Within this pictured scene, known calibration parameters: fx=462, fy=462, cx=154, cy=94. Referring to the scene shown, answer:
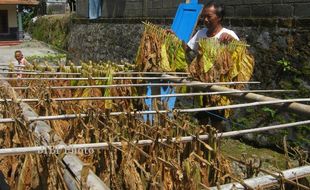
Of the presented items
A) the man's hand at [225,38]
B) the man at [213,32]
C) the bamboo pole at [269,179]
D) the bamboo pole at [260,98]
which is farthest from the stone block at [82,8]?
the bamboo pole at [269,179]

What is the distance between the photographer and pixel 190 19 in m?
7.78

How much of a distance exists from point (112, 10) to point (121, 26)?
4.16 ft

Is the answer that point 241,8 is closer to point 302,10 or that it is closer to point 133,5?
point 302,10

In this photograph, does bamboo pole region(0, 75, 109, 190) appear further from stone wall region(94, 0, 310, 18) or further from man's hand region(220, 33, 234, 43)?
stone wall region(94, 0, 310, 18)

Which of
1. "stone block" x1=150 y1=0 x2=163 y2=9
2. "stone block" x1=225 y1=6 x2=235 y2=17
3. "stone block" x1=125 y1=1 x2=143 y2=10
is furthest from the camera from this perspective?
"stone block" x1=125 y1=1 x2=143 y2=10

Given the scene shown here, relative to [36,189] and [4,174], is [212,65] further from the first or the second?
[36,189]

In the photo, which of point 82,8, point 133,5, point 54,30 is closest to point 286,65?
point 133,5

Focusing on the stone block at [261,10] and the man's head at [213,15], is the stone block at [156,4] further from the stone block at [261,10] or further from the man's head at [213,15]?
the man's head at [213,15]

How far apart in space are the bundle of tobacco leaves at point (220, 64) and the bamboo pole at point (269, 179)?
2.26 m

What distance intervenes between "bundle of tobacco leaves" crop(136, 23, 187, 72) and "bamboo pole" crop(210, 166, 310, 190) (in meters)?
2.88

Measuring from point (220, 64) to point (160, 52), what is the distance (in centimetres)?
76

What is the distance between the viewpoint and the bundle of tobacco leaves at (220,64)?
437cm

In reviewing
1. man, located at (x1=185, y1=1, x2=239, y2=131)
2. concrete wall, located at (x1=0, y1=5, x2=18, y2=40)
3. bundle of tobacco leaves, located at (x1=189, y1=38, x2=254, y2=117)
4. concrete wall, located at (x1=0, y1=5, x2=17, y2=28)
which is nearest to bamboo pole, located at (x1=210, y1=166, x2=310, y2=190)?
bundle of tobacco leaves, located at (x1=189, y1=38, x2=254, y2=117)

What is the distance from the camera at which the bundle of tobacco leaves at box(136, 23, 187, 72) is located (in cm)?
485
